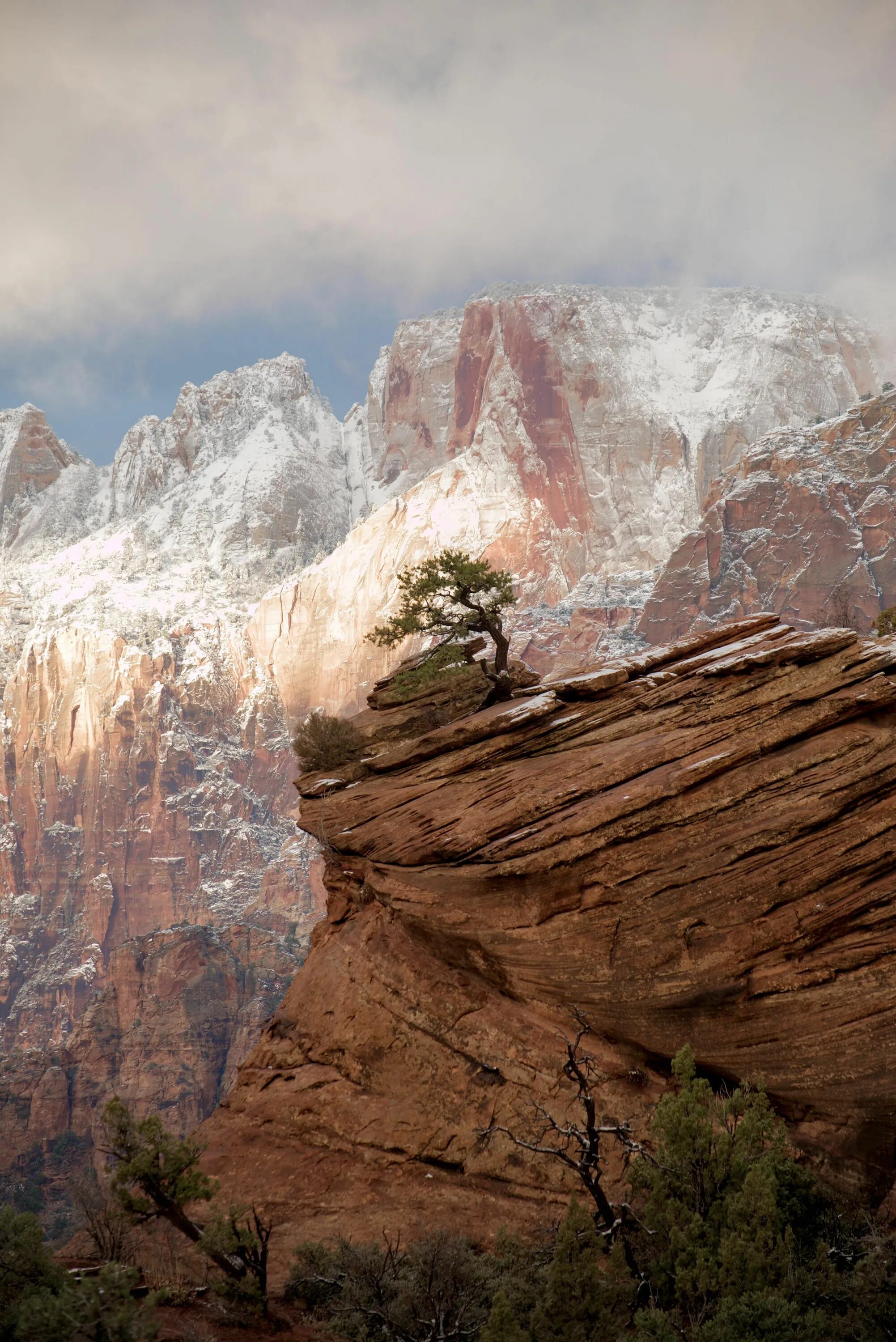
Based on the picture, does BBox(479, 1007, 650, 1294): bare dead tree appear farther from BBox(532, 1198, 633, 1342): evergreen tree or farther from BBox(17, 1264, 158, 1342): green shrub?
BBox(17, 1264, 158, 1342): green shrub

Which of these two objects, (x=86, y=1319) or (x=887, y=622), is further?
(x=887, y=622)

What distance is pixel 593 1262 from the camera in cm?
1667

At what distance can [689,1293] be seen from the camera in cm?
1683

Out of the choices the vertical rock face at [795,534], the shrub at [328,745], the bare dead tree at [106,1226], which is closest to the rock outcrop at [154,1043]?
the shrub at [328,745]

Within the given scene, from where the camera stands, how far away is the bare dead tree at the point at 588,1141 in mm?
17812

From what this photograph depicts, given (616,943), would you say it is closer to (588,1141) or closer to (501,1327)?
(588,1141)

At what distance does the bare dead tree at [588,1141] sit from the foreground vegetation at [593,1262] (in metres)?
0.09

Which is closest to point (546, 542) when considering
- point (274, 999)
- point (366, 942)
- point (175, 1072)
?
point (274, 999)

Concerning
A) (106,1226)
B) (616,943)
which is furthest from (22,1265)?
(616,943)

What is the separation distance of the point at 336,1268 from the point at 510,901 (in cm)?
942

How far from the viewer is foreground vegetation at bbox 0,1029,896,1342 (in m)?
15.2

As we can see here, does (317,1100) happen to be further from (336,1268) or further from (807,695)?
(807,695)

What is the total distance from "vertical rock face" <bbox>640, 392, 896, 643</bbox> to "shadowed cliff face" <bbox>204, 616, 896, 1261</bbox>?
124 meters

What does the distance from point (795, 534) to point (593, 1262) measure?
148 meters
